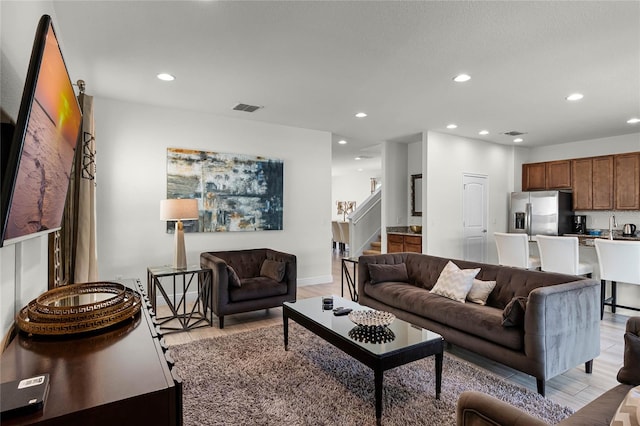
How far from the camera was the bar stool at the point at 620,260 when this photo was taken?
380 cm

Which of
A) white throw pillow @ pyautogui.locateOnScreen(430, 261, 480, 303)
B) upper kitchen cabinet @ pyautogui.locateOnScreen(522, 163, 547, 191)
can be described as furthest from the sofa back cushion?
upper kitchen cabinet @ pyautogui.locateOnScreen(522, 163, 547, 191)

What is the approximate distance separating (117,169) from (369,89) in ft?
10.4

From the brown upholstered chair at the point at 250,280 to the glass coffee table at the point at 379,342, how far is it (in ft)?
3.85

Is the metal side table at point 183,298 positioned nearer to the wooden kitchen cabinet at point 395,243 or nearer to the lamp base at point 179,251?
the lamp base at point 179,251

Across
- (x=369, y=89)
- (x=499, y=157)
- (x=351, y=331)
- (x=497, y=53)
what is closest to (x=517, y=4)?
(x=497, y=53)

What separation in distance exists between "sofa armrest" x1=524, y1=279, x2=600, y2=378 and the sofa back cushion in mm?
226

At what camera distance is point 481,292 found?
316cm

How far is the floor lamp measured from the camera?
3.80 metres

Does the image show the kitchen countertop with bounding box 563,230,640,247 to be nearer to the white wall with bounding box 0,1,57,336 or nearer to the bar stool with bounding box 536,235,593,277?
the bar stool with bounding box 536,235,593,277


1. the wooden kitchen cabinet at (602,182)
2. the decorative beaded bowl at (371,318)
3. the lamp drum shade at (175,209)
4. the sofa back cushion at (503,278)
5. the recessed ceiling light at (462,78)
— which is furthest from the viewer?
the wooden kitchen cabinet at (602,182)

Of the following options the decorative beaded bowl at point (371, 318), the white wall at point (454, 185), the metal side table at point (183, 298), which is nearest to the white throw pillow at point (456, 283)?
the decorative beaded bowl at point (371, 318)

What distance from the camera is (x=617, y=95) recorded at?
13.2 feet

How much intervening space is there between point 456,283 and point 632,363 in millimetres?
1631

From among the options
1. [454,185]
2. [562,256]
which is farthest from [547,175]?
[562,256]
